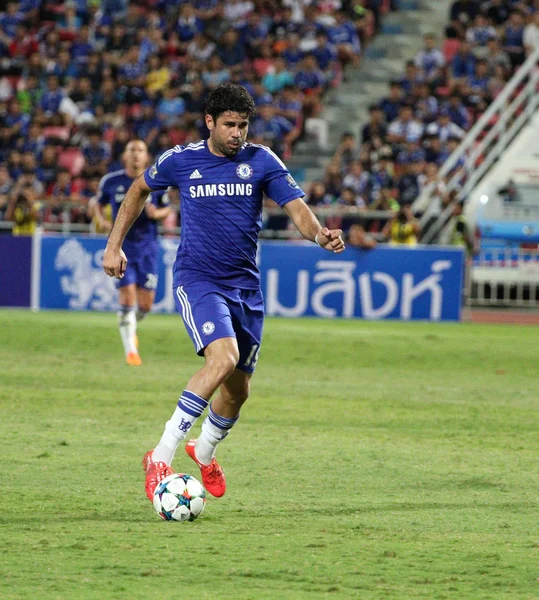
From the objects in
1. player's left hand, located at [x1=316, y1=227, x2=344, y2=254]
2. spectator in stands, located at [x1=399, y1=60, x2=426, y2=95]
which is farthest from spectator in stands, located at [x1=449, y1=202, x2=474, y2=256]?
player's left hand, located at [x1=316, y1=227, x2=344, y2=254]

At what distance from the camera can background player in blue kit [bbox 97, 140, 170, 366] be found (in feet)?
46.0

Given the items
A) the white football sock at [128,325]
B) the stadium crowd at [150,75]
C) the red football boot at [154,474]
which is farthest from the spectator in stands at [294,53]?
the red football boot at [154,474]

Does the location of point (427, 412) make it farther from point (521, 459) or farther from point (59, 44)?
point (59, 44)

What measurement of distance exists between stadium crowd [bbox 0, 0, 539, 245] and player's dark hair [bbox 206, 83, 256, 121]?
50.4ft

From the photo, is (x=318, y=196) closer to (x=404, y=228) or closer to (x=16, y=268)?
(x=404, y=228)

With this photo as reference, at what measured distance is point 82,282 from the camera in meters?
21.6

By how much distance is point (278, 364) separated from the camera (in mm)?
14750

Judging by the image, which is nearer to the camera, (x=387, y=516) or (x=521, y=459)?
(x=387, y=516)

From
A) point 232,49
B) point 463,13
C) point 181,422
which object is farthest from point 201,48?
point 181,422

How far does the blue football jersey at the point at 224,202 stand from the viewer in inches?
280

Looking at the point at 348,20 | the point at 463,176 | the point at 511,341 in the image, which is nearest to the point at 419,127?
the point at 463,176

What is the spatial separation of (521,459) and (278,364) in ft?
20.9

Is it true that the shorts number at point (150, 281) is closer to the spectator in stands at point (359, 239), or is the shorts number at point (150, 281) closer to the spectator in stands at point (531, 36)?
the spectator in stands at point (359, 239)

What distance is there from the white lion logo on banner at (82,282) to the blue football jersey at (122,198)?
7.03 m
